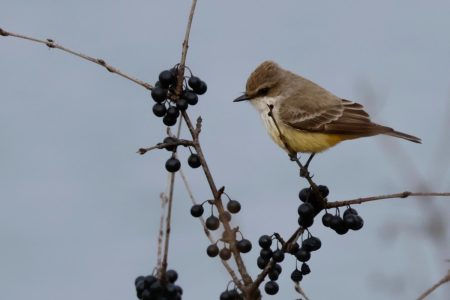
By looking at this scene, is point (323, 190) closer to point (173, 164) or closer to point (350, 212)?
point (350, 212)

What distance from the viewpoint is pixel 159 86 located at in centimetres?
346

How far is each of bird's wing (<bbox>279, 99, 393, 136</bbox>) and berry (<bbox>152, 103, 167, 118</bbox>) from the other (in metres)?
2.82

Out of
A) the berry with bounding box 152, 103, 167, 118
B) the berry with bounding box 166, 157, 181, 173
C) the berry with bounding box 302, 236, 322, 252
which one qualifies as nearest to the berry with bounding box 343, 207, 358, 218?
the berry with bounding box 302, 236, 322, 252

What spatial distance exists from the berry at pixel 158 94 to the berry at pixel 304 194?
959 mm

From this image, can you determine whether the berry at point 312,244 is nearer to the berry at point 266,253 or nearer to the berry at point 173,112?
the berry at point 266,253

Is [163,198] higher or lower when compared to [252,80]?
lower

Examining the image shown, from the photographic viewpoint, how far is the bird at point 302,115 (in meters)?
6.00

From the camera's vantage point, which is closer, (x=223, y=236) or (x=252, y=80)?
(x=223, y=236)

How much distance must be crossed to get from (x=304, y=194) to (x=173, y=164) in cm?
95

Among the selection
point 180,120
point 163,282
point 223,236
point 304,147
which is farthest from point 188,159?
point 304,147

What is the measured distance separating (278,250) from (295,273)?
0.39 metres

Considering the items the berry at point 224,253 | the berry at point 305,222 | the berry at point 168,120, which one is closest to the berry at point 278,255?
the berry at point 224,253

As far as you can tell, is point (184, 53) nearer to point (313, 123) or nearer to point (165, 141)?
point (165, 141)

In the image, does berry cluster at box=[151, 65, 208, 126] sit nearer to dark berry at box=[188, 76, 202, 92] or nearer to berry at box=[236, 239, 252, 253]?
dark berry at box=[188, 76, 202, 92]
